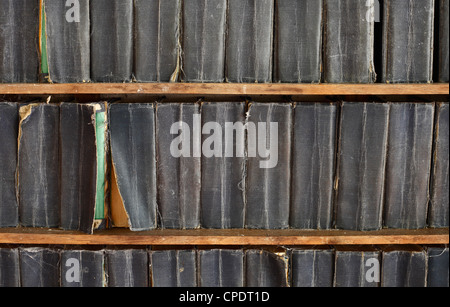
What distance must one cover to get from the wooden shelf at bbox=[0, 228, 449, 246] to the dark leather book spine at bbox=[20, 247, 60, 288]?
0.04 m

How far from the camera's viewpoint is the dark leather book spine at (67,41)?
1.12 m

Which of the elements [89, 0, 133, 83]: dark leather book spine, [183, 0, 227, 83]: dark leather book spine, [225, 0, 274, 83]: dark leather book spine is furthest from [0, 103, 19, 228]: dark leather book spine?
[225, 0, 274, 83]: dark leather book spine

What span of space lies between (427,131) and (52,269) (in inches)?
42.9

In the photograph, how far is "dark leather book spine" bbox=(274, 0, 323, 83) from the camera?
1.12m

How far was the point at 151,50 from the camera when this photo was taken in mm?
1132

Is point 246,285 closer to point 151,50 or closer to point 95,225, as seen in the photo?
point 95,225

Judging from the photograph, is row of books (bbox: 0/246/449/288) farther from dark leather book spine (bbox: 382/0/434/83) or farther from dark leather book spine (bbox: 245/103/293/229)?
dark leather book spine (bbox: 382/0/434/83)

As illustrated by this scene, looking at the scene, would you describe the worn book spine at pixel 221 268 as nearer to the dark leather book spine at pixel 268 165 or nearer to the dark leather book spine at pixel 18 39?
the dark leather book spine at pixel 268 165

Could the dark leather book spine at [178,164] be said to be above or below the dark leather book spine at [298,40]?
below

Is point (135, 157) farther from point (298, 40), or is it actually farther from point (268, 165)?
point (298, 40)

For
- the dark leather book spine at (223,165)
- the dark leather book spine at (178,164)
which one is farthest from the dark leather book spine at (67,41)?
the dark leather book spine at (223,165)

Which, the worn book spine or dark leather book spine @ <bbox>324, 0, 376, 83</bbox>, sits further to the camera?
the worn book spine
